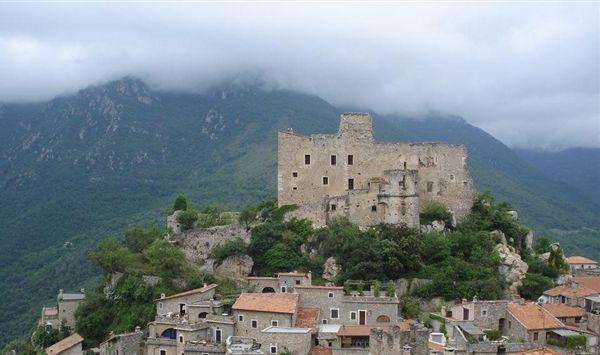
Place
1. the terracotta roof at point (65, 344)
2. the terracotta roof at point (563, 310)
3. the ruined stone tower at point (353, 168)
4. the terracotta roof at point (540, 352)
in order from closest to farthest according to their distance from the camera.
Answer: the terracotta roof at point (540, 352) < the terracotta roof at point (563, 310) < the terracotta roof at point (65, 344) < the ruined stone tower at point (353, 168)

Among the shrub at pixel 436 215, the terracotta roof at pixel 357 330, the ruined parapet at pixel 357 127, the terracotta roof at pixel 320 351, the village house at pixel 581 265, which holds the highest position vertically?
the ruined parapet at pixel 357 127

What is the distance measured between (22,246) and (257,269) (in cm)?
7667

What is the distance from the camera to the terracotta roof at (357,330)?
4675 centimetres

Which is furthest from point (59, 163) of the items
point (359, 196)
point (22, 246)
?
point (359, 196)

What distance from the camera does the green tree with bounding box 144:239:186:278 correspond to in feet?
191

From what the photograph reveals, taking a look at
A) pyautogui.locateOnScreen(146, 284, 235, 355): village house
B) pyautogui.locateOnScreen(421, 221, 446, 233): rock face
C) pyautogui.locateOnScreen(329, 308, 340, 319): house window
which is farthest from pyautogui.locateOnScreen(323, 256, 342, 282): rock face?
pyautogui.locateOnScreen(146, 284, 235, 355): village house

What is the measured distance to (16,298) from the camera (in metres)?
102

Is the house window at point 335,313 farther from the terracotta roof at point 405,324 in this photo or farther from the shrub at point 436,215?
the shrub at point 436,215

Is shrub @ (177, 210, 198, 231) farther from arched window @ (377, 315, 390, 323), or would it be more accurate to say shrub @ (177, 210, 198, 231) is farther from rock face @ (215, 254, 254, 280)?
arched window @ (377, 315, 390, 323)

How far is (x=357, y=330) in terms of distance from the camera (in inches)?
1874

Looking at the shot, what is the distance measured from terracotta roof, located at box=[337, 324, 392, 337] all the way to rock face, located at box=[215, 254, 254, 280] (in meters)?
13.3

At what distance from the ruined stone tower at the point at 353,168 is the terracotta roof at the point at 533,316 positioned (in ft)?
49.8

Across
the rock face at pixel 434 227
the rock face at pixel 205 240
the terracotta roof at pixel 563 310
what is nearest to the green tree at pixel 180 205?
the rock face at pixel 205 240

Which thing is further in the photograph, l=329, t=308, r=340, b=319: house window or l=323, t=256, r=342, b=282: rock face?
l=323, t=256, r=342, b=282: rock face
